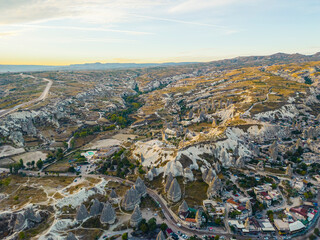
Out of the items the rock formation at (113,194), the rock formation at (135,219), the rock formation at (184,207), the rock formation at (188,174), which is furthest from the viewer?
the rock formation at (188,174)

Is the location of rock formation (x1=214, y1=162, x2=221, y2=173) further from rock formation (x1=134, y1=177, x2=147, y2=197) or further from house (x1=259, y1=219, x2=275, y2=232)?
rock formation (x1=134, y1=177, x2=147, y2=197)

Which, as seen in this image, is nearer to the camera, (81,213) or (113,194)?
(81,213)

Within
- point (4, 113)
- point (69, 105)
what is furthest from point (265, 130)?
point (4, 113)

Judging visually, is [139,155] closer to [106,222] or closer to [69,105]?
[106,222]

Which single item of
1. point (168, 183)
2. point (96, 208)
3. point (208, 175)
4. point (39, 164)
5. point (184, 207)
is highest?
point (208, 175)

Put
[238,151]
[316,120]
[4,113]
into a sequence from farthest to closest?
[4,113] → [316,120] → [238,151]

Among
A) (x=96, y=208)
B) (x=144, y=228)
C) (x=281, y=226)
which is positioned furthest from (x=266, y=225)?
(x=96, y=208)

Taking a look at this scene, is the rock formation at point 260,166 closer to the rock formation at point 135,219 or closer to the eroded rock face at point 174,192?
the eroded rock face at point 174,192

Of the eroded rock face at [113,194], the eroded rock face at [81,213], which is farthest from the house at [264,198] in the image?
the eroded rock face at [81,213]

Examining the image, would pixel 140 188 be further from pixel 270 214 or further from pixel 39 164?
pixel 39 164
